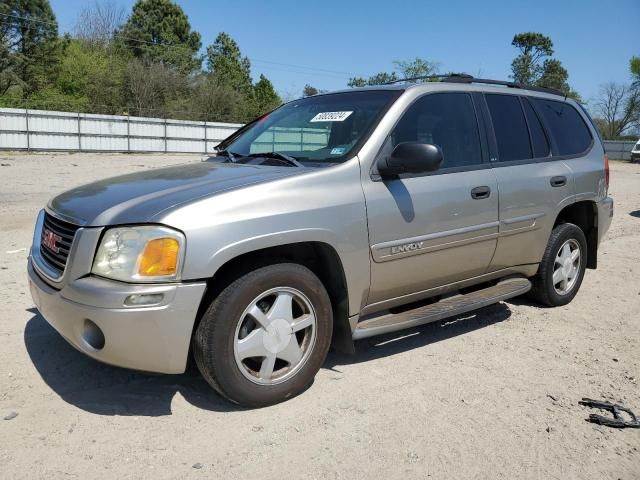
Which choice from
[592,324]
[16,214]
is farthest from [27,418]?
[16,214]

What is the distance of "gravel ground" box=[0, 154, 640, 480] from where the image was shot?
2.58 meters

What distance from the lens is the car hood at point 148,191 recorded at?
2.77 m

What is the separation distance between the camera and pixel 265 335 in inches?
118

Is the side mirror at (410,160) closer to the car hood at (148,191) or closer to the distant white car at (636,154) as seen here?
the car hood at (148,191)

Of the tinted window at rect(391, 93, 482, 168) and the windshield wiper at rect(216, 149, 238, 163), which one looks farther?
the windshield wiper at rect(216, 149, 238, 163)

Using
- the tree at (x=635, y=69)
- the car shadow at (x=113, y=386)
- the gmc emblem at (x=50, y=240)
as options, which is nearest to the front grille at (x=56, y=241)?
the gmc emblem at (x=50, y=240)

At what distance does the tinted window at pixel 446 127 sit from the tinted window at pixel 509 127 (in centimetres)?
25

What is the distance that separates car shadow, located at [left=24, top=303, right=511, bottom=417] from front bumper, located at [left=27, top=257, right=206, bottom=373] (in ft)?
1.36

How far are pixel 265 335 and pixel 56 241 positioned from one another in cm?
125

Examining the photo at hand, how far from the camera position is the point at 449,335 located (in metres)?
4.30

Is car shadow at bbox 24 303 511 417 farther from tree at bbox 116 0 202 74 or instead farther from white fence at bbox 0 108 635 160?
tree at bbox 116 0 202 74

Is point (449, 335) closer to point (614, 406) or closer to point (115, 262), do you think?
point (614, 406)

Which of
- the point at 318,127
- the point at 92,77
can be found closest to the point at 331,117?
the point at 318,127

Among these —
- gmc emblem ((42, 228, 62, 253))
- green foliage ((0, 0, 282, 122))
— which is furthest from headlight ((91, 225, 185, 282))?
green foliage ((0, 0, 282, 122))
